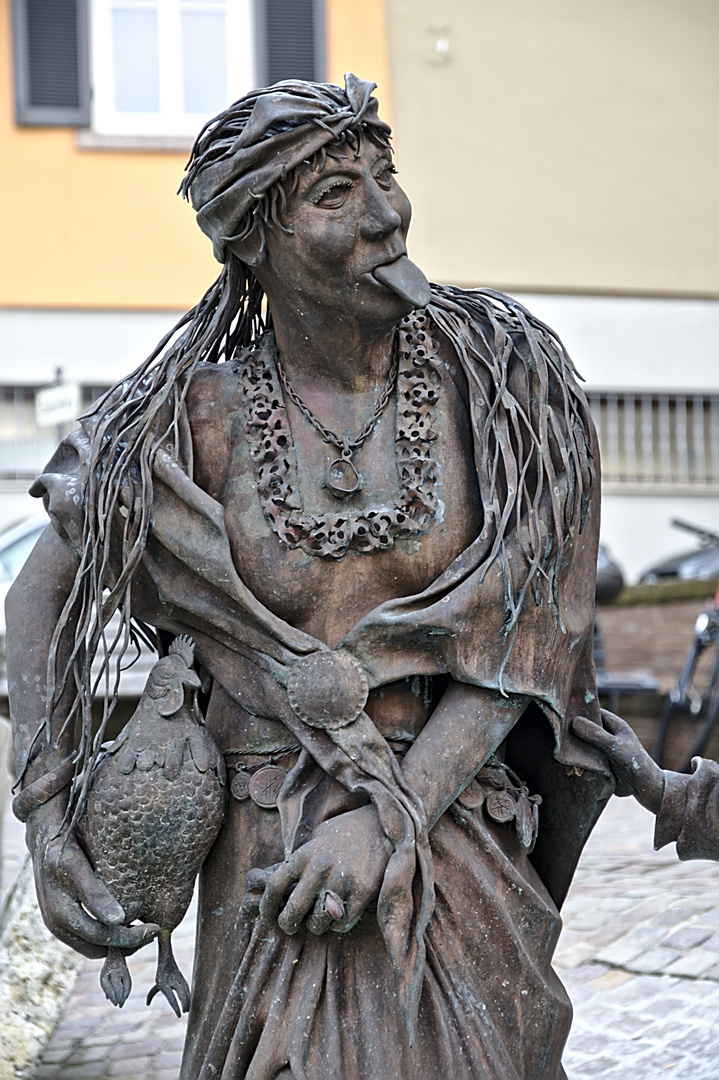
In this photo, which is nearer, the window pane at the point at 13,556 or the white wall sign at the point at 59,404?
the white wall sign at the point at 59,404

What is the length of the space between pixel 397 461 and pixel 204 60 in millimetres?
13464

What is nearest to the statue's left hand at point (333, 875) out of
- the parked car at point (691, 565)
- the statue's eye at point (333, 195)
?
the statue's eye at point (333, 195)

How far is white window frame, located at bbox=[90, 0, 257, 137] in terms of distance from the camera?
49.1ft

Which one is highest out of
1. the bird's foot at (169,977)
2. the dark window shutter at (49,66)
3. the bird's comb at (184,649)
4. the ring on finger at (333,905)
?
the dark window shutter at (49,66)

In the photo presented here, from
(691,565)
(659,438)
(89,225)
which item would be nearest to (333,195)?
(691,565)

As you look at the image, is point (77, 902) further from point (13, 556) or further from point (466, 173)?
point (466, 173)

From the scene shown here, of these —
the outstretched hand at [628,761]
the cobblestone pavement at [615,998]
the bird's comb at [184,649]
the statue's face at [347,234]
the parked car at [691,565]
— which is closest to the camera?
the statue's face at [347,234]

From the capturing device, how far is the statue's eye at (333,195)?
236 cm

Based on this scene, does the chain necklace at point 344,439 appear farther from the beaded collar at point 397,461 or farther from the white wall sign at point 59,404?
the white wall sign at point 59,404

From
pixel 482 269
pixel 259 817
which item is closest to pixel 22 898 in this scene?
pixel 259 817

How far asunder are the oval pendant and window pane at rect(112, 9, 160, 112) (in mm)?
13300

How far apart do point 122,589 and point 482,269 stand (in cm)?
1290

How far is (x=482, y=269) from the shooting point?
14977 millimetres

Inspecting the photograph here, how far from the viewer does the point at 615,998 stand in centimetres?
476
